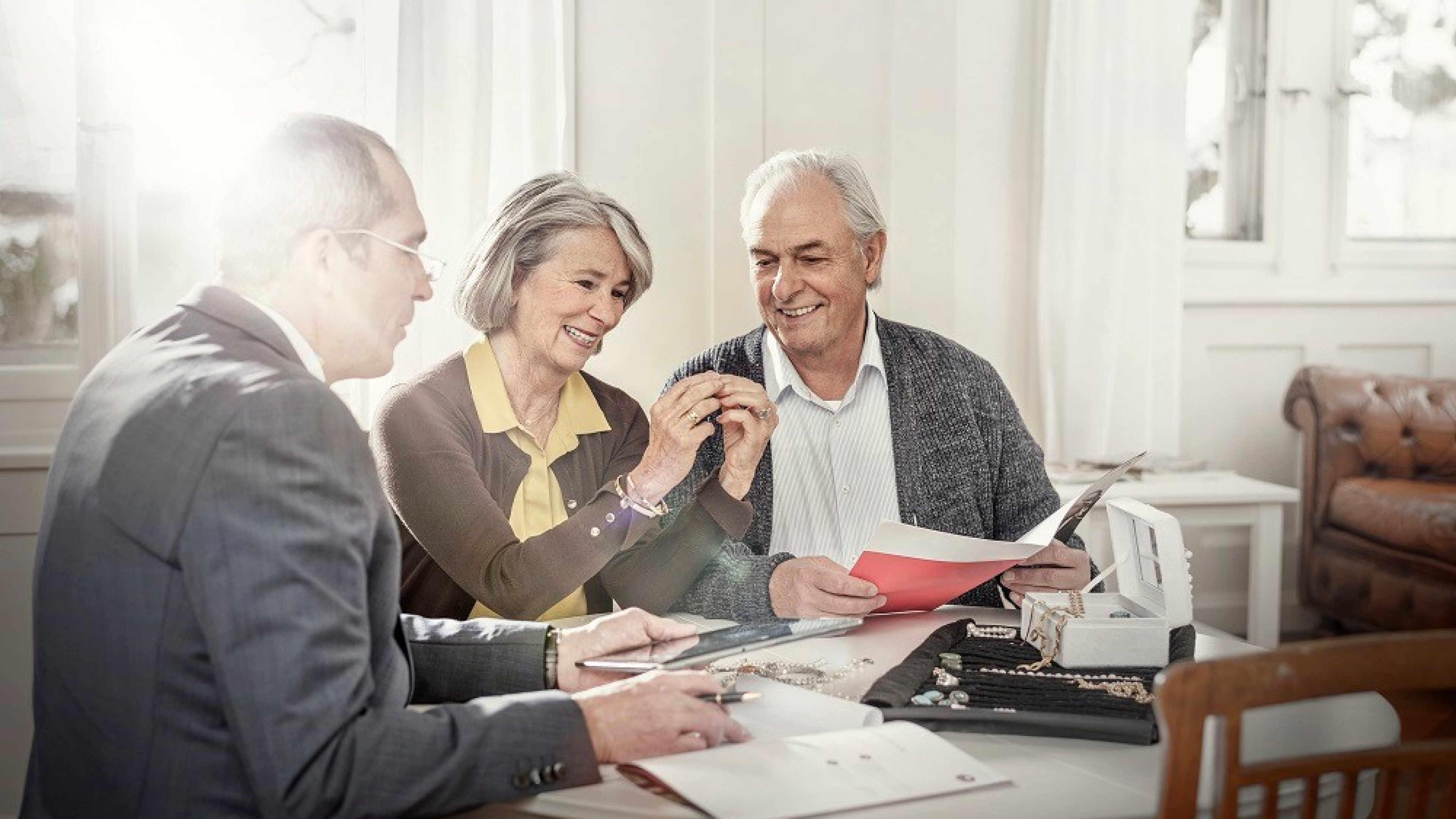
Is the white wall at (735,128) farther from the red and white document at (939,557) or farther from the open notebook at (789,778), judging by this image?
the open notebook at (789,778)

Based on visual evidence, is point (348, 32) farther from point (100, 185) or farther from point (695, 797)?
point (695, 797)

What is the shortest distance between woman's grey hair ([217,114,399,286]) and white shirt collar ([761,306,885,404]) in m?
1.21

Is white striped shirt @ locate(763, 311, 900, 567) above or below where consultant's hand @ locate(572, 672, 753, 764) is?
above

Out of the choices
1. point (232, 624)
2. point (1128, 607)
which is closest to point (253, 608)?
point (232, 624)

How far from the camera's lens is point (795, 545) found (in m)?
2.41

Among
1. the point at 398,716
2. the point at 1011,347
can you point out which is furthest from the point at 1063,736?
the point at 1011,347

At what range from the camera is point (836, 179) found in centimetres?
244

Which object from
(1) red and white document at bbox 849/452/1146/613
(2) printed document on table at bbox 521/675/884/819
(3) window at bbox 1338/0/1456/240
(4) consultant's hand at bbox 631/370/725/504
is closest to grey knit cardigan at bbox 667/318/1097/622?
(4) consultant's hand at bbox 631/370/725/504

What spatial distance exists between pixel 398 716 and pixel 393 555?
161 mm

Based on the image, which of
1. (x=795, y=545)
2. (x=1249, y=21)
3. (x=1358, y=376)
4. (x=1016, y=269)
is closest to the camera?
(x=795, y=545)

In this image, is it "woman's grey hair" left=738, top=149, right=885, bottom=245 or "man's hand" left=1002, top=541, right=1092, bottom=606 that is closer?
"man's hand" left=1002, top=541, right=1092, bottom=606

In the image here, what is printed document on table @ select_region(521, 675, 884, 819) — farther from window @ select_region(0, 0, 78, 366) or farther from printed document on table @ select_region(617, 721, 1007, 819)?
window @ select_region(0, 0, 78, 366)

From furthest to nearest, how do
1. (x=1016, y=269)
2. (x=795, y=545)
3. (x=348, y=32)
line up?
(x=1016, y=269) < (x=348, y=32) < (x=795, y=545)

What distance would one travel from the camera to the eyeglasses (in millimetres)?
1307
